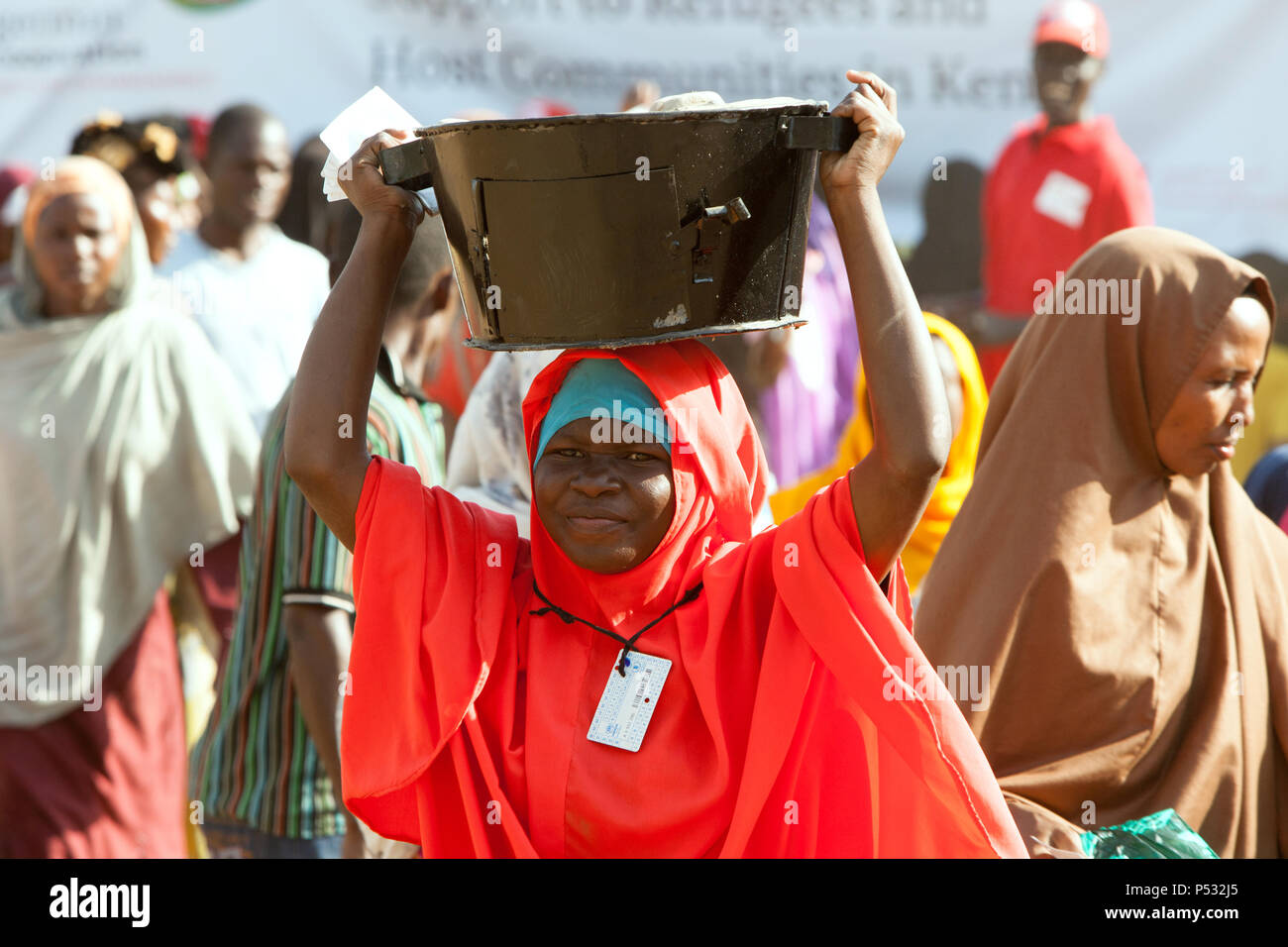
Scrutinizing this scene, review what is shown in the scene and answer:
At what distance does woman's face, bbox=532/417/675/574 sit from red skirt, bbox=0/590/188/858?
2944 millimetres

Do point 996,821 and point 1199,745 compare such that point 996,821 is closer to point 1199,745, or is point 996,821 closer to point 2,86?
point 1199,745

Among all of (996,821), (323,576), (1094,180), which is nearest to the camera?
(996,821)

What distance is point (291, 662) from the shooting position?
11.5 ft

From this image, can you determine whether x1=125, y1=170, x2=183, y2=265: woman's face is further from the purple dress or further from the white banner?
the purple dress

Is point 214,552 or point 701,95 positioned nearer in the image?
point 701,95

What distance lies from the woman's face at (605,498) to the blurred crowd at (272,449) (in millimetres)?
327

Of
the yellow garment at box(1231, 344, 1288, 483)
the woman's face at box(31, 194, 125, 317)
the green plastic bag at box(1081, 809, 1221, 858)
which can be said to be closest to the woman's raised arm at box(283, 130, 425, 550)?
the green plastic bag at box(1081, 809, 1221, 858)

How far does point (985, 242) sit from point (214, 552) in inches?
124

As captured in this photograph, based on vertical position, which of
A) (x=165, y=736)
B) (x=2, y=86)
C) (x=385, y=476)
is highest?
(x=2, y=86)

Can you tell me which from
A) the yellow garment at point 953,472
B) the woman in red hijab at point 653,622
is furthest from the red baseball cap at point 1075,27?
the woman in red hijab at point 653,622

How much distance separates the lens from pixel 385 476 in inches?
87.0

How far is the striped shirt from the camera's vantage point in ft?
11.5

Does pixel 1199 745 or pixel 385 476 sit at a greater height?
pixel 385 476
